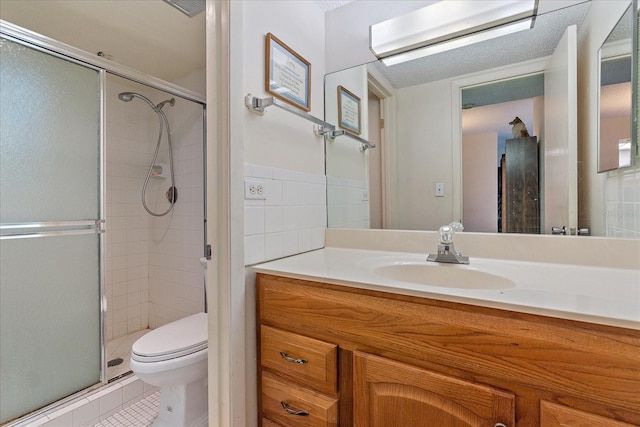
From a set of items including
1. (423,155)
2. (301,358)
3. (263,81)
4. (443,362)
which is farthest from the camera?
(423,155)

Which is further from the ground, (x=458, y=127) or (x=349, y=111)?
(x=349, y=111)

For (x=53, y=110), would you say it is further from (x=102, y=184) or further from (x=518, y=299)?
(x=518, y=299)

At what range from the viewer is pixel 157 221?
232 centimetres

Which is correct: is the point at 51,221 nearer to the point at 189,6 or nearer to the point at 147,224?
the point at 147,224

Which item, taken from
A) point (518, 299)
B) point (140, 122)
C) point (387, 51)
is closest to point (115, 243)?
point (140, 122)

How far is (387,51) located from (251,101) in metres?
0.75

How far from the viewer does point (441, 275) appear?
1031 mm

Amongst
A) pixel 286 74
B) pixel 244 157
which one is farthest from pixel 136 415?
pixel 286 74

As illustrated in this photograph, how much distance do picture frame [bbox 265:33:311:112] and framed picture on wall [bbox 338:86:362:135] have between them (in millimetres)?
211

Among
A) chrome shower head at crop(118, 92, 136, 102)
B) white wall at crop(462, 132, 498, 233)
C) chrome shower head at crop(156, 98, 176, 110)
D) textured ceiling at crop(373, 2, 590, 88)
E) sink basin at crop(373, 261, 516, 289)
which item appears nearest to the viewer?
sink basin at crop(373, 261, 516, 289)

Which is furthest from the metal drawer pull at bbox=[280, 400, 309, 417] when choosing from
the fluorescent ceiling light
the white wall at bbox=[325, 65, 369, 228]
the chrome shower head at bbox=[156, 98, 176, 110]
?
the chrome shower head at bbox=[156, 98, 176, 110]

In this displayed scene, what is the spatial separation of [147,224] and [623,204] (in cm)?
282

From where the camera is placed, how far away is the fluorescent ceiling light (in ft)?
3.68

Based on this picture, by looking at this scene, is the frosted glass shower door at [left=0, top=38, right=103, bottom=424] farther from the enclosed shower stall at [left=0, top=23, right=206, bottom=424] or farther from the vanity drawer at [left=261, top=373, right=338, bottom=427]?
the vanity drawer at [left=261, top=373, right=338, bottom=427]
